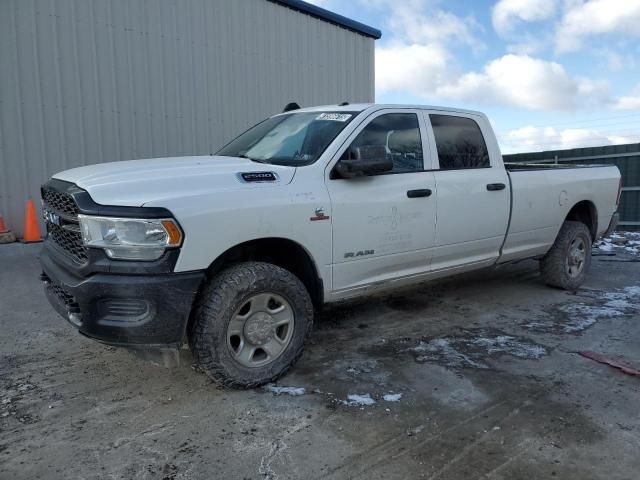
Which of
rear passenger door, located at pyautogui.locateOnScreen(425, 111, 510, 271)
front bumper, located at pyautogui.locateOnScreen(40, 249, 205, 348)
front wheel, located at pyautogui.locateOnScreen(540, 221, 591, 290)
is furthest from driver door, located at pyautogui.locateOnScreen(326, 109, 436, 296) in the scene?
front wheel, located at pyautogui.locateOnScreen(540, 221, 591, 290)

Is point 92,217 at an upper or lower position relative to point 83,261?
upper

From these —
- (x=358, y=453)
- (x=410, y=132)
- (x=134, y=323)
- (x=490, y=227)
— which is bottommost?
(x=358, y=453)

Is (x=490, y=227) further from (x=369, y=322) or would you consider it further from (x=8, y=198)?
(x=8, y=198)

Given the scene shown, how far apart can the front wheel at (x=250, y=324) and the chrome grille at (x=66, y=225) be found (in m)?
0.80

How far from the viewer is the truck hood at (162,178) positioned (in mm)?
2967

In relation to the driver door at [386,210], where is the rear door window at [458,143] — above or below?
above

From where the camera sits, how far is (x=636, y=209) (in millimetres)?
12797

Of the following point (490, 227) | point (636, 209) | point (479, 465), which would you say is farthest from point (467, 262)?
point (636, 209)

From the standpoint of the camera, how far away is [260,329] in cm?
341

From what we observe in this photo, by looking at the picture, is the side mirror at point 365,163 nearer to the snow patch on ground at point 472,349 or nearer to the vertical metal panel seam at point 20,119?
the snow patch on ground at point 472,349

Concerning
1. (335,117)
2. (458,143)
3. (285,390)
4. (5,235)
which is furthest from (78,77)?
(285,390)

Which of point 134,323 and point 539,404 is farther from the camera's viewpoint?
point 539,404

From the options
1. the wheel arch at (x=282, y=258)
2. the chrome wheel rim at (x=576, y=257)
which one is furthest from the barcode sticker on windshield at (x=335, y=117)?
the chrome wheel rim at (x=576, y=257)

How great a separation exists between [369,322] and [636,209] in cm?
1088
